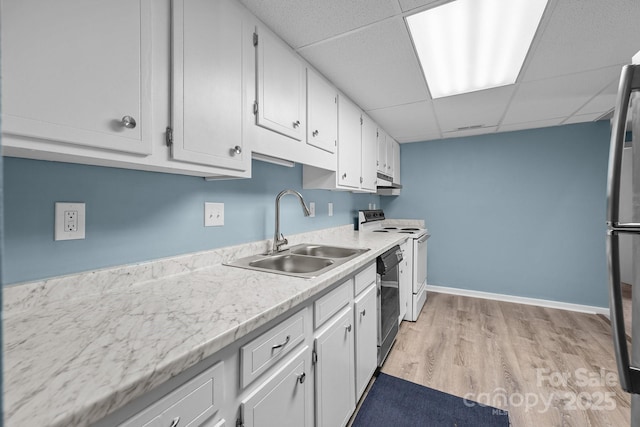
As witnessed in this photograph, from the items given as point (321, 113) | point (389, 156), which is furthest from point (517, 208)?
point (321, 113)

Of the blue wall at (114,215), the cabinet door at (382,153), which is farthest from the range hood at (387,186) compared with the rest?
the blue wall at (114,215)

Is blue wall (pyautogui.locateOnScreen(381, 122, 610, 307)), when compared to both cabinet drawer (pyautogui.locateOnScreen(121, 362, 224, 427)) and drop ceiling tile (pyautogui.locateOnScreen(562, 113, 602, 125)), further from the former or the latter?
cabinet drawer (pyautogui.locateOnScreen(121, 362, 224, 427))

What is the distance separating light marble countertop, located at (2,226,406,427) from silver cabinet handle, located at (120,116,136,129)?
0.54 metres

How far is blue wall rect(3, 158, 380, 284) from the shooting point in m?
0.87

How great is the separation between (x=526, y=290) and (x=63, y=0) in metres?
4.42

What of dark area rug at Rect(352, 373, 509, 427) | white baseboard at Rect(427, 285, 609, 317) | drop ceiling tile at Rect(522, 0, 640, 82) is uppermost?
drop ceiling tile at Rect(522, 0, 640, 82)

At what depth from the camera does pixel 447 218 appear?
3871 millimetres

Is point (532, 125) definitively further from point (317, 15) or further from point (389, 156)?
point (317, 15)

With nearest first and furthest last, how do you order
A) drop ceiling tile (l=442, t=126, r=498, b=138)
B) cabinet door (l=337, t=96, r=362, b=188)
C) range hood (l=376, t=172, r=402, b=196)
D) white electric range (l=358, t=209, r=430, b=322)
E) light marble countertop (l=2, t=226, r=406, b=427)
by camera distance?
1. light marble countertop (l=2, t=226, r=406, b=427)
2. cabinet door (l=337, t=96, r=362, b=188)
3. white electric range (l=358, t=209, r=430, b=322)
4. range hood (l=376, t=172, r=402, b=196)
5. drop ceiling tile (l=442, t=126, r=498, b=138)

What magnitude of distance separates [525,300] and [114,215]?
4162 mm

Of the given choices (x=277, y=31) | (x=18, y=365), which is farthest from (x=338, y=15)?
(x=18, y=365)

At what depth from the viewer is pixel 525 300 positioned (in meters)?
3.43

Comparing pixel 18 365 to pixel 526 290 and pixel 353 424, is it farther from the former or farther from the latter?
pixel 526 290

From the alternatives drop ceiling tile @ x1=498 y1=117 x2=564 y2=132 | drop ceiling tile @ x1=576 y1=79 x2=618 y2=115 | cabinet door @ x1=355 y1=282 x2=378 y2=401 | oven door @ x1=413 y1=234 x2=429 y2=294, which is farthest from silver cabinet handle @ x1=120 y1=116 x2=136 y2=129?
drop ceiling tile @ x1=498 y1=117 x2=564 y2=132
